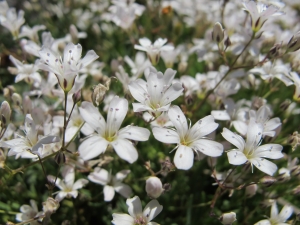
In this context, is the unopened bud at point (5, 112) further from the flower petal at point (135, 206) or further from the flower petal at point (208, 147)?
the flower petal at point (208, 147)

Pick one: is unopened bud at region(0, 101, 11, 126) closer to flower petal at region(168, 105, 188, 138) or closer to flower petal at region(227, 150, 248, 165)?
flower petal at region(168, 105, 188, 138)

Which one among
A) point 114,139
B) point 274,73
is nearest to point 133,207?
point 114,139

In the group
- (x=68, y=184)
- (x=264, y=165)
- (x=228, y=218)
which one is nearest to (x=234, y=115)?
(x=264, y=165)

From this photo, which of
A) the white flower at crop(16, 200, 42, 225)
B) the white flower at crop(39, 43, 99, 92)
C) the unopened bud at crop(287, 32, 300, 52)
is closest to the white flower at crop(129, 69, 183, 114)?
the white flower at crop(39, 43, 99, 92)

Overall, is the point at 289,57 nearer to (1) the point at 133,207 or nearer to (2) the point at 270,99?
(2) the point at 270,99

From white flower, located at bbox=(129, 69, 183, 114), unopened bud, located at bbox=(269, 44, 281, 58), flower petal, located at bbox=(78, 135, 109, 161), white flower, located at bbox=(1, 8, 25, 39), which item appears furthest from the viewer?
white flower, located at bbox=(1, 8, 25, 39)

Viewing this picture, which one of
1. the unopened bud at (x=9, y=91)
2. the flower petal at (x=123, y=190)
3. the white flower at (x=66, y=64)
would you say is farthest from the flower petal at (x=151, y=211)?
the unopened bud at (x=9, y=91)
